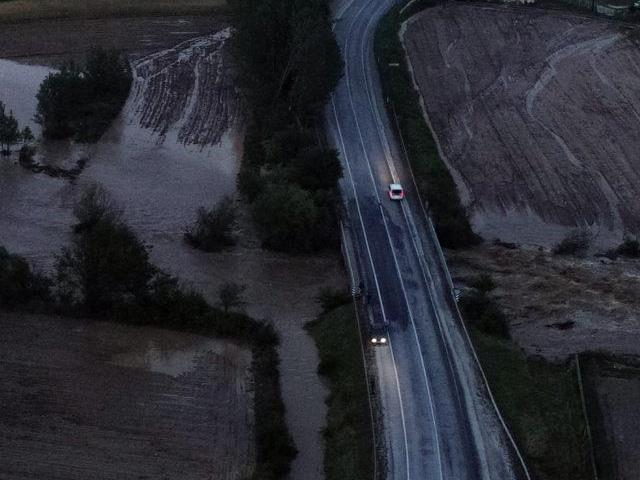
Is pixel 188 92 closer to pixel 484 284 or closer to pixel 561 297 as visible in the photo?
pixel 484 284

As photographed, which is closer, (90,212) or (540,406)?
(540,406)

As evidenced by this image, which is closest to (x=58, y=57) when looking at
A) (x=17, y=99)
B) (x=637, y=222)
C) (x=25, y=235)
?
(x=17, y=99)

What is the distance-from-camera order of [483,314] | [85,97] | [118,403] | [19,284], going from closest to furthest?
[118,403], [19,284], [483,314], [85,97]

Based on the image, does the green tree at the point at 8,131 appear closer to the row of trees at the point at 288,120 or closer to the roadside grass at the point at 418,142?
the row of trees at the point at 288,120

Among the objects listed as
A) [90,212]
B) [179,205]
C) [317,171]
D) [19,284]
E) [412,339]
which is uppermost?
[179,205]

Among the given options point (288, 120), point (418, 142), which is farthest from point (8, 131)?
point (418, 142)

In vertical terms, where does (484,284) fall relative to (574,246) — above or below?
below

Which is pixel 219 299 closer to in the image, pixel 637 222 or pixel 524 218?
pixel 524 218
